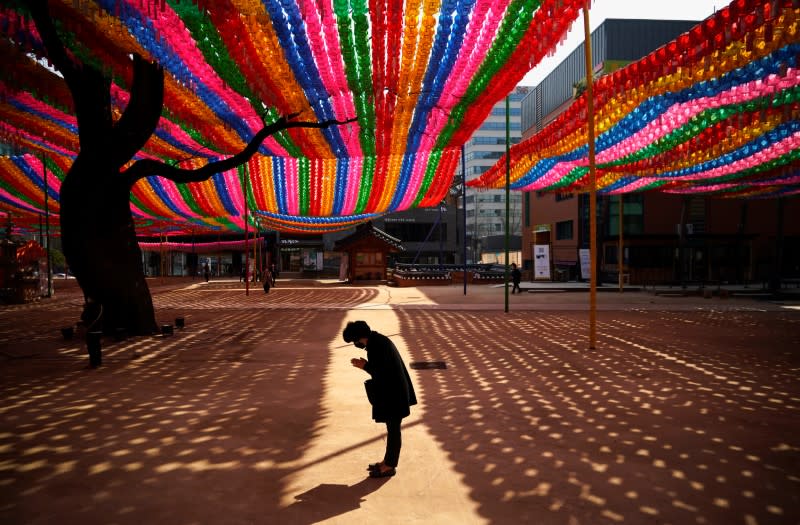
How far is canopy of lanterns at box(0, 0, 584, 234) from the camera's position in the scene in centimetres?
735

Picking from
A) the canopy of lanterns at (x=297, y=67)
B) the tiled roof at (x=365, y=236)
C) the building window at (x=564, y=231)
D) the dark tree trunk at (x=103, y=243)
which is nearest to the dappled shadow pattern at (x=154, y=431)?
the dark tree trunk at (x=103, y=243)

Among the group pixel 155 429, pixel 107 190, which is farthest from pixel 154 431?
pixel 107 190

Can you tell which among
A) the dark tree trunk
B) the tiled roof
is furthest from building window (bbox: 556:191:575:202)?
the dark tree trunk

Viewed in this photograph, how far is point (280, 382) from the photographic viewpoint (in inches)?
286

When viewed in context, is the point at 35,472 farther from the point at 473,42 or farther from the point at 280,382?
the point at 473,42

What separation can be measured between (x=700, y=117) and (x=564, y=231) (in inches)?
1125

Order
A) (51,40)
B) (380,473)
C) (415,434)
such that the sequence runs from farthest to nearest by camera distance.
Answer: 1. (51,40)
2. (415,434)
3. (380,473)

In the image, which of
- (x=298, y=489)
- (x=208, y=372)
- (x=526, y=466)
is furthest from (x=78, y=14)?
(x=526, y=466)

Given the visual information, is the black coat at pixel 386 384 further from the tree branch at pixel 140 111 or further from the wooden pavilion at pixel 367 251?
the wooden pavilion at pixel 367 251

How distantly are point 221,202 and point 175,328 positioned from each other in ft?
44.2

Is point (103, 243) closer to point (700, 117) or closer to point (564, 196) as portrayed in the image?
point (700, 117)

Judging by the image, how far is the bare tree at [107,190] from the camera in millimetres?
10359

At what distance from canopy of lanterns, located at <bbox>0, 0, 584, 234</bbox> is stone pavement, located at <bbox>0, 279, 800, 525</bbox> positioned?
212 inches

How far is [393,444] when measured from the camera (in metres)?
4.18
